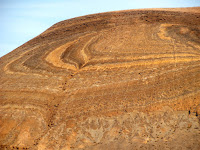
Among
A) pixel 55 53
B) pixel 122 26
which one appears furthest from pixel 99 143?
pixel 122 26

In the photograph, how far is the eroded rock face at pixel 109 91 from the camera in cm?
884

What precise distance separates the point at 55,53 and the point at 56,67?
171 cm

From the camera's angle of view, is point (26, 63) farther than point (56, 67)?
Yes

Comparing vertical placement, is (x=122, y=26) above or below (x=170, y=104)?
above

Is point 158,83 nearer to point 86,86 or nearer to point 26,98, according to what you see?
point 86,86

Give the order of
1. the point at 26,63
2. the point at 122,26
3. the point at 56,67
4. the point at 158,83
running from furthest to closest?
the point at 122,26 < the point at 26,63 < the point at 56,67 < the point at 158,83

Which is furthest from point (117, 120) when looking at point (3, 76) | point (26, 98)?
point (3, 76)

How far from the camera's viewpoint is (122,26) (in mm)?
15891

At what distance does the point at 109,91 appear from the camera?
1060 cm

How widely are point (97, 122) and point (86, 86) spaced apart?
89.7 inches

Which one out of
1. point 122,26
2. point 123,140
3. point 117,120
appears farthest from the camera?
point 122,26

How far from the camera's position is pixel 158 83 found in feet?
33.8

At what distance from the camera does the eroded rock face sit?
29.0ft

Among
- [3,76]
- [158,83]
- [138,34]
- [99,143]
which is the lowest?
[99,143]
